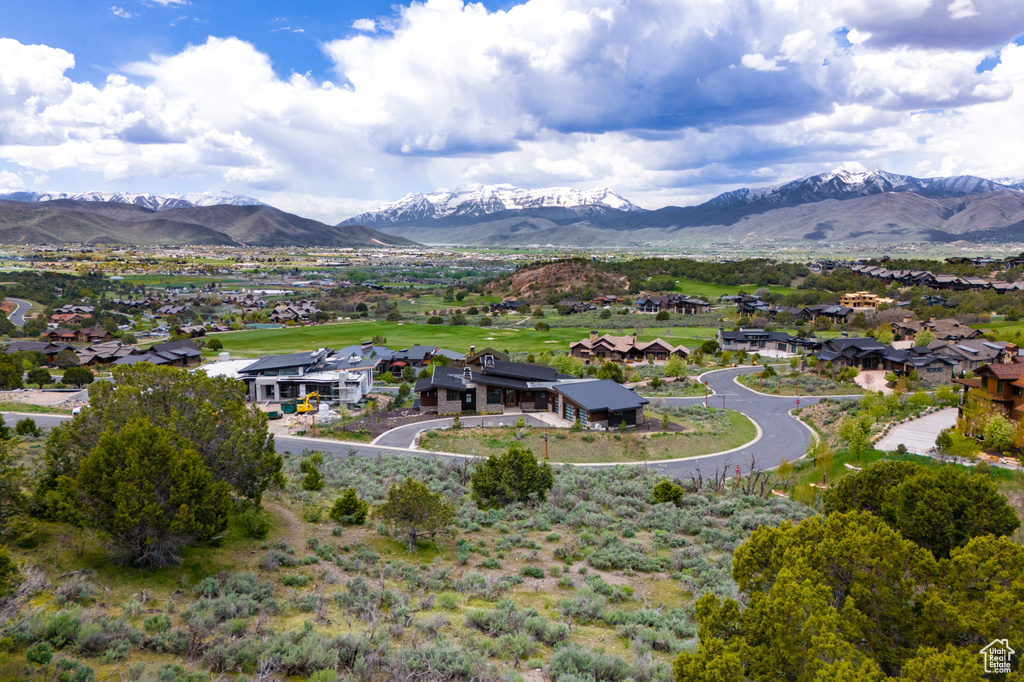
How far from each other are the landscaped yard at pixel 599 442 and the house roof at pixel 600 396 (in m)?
1.70

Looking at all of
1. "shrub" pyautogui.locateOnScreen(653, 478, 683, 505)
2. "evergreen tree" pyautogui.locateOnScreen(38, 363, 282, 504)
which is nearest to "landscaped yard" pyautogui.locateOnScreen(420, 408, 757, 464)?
"shrub" pyautogui.locateOnScreen(653, 478, 683, 505)

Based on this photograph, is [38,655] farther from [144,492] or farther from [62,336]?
[62,336]

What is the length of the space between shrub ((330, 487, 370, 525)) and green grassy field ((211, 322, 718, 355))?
59.9 metres

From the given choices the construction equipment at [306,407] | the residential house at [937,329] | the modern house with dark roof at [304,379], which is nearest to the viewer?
the construction equipment at [306,407]

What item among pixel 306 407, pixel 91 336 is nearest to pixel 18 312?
pixel 91 336

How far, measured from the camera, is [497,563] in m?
19.3

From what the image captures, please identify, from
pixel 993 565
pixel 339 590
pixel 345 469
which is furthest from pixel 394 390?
pixel 993 565

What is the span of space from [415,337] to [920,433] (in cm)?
7413

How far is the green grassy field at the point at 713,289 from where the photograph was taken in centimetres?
14712

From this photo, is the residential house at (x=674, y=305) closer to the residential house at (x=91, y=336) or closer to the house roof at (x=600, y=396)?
the house roof at (x=600, y=396)

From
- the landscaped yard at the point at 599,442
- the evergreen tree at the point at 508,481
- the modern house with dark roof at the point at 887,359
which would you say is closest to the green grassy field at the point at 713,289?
the modern house with dark roof at the point at 887,359

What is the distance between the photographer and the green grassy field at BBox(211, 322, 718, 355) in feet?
290

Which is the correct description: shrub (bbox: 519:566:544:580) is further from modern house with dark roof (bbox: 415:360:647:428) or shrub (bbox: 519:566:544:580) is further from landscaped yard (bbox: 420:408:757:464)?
modern house with dark roof (bbox: 415:360:647:428)

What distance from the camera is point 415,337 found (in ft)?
326
